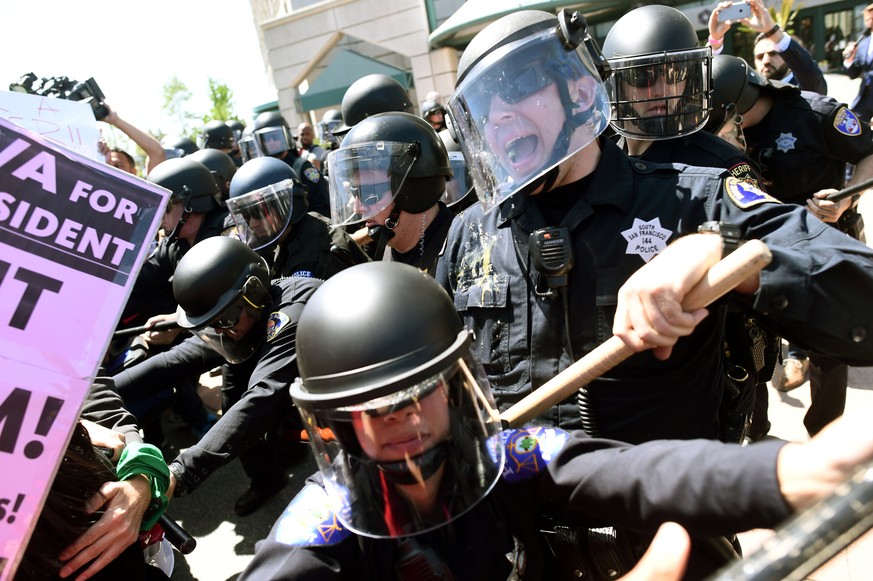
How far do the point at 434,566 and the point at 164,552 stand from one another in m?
1.31

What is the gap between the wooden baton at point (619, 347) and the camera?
3.37 feet

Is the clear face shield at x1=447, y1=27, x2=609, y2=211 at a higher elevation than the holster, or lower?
higher

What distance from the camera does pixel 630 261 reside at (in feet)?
5.20

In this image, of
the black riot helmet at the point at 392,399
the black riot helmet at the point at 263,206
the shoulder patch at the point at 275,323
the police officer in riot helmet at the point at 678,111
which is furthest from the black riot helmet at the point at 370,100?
the black riot helmet at the point at 392,399

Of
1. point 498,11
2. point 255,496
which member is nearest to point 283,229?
point 255,496

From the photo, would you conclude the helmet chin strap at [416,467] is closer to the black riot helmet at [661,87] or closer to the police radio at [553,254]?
the police radio at [553,254]

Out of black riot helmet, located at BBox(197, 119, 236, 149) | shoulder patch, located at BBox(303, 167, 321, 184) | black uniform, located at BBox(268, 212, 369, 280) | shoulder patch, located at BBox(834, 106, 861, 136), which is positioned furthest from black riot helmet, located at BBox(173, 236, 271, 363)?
black riot helmet, located at BBox(197, 119, 236, 149)

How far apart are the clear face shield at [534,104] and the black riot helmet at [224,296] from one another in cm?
144

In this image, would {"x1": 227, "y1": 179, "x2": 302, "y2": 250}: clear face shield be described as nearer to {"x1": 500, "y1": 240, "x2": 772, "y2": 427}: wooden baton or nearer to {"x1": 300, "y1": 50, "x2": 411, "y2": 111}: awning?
{"x1": 500, "y1": 240, "x2": 772, "y2": 427}: wooden baton

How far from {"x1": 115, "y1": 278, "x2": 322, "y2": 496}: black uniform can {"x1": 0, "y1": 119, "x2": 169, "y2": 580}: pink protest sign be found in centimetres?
124

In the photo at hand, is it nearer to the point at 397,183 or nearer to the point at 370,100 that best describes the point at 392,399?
the point at 397,183

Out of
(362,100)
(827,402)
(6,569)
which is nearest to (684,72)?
(827,402)

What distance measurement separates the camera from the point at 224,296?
8.82 ft

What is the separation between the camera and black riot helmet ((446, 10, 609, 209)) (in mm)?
1639
